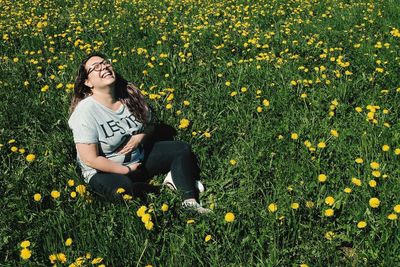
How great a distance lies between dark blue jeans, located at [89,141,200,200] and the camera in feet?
8.98

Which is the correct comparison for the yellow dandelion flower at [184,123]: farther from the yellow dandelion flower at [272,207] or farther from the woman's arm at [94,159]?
the yellow dandelion flower at [272,207]

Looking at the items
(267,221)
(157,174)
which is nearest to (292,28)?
(157,174)

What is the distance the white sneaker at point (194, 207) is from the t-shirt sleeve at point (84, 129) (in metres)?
0.78

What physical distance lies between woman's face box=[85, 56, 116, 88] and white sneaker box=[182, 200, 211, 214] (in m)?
1.01

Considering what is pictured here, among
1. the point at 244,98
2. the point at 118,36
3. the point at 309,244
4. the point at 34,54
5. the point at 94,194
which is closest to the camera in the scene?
the point at 309,244

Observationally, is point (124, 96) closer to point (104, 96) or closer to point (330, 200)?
point (104, 96)

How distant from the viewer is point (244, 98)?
391 cm

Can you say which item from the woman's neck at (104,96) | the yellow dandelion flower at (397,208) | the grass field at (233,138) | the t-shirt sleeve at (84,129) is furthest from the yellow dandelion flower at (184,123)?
the yellow dandelion flower at (397,208)

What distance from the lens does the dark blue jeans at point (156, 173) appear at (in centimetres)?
274

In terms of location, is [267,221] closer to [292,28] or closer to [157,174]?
[157,174]

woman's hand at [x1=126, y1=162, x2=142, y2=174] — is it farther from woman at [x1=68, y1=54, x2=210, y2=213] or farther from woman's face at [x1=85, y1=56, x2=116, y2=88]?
woman's face at [x1=85, y1=56, x2=116, y2=88]

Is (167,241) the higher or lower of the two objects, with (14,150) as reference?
lower

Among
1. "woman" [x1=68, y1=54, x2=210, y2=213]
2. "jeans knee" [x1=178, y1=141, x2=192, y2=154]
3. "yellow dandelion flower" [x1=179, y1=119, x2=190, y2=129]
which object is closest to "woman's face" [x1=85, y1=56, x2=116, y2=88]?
"woman" [x1=68, y1=54, x2=210, y2=213]

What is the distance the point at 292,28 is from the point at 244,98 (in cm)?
216
